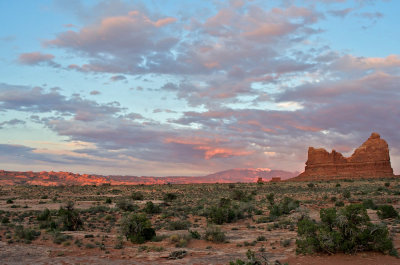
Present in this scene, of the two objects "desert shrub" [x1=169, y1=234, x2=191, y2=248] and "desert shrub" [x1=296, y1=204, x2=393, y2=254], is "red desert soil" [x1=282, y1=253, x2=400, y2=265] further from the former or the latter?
Answer: "desert shrub" [x1=169, y1=234, x2=191, y2=248]

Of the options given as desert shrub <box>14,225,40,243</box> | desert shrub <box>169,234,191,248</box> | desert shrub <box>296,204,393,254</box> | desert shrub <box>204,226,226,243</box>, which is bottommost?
desert shrub <box>14,225,40,243</box>

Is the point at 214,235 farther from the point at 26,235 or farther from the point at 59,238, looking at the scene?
the point at 26,235

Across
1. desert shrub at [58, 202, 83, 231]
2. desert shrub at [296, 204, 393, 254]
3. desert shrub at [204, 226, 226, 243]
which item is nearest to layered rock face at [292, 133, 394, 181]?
desert shrub at [58, 202, 83, 231]

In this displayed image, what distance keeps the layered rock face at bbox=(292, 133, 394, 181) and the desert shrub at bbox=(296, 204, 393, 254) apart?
81287mm

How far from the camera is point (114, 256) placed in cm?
1456

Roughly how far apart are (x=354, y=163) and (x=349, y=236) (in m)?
90.1

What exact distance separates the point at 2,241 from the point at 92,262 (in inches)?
284

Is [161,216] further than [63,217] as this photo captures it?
Yes

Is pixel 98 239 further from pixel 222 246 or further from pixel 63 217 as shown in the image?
pixel 222 246

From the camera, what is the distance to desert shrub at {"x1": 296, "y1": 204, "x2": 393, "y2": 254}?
41.1 feet

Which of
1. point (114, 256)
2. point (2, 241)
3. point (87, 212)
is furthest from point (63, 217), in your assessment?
point (114, 256)

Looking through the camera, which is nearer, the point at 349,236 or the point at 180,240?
the point at 349,236

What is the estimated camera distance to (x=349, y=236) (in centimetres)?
1290

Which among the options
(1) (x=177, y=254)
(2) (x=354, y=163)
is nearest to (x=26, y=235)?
(1) (x=177, y=254)
